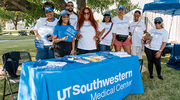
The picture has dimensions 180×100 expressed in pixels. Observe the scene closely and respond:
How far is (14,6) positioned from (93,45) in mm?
4474

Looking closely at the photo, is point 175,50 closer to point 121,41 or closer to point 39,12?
point 121,41

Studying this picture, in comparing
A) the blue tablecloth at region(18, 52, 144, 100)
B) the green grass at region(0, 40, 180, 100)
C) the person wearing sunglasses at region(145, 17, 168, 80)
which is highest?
the person wearing sunglasses at region(145, 17, 168, 80)

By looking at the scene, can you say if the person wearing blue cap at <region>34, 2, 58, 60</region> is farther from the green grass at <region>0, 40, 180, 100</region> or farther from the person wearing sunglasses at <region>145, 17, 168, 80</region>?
the person wearing sunglasses at <region>145, 17, 168, 80</region>

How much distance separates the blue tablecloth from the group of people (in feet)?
2.66

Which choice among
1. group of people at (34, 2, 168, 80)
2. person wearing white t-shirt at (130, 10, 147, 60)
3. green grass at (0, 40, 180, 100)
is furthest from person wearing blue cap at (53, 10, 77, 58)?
person wearing white t-shirt at (130, 10, 147, 60)

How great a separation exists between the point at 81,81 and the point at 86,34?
134cm

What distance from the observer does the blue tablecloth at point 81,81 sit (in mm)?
1802

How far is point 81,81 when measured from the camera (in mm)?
2084

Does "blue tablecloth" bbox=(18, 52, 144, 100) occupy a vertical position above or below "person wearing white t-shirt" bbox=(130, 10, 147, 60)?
below

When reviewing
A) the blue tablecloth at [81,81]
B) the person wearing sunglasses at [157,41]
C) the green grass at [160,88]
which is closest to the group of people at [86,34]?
the person wearing sunglasses at [157,41]

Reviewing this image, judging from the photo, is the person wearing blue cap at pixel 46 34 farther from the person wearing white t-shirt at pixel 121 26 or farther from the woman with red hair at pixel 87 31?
the person wearing white t-shirt at pixel 121 26

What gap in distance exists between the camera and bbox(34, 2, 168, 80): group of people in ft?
9.28

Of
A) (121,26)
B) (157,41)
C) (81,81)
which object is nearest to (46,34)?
(81,81)

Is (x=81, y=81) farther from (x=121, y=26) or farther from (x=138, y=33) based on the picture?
(x=138, y=33)
